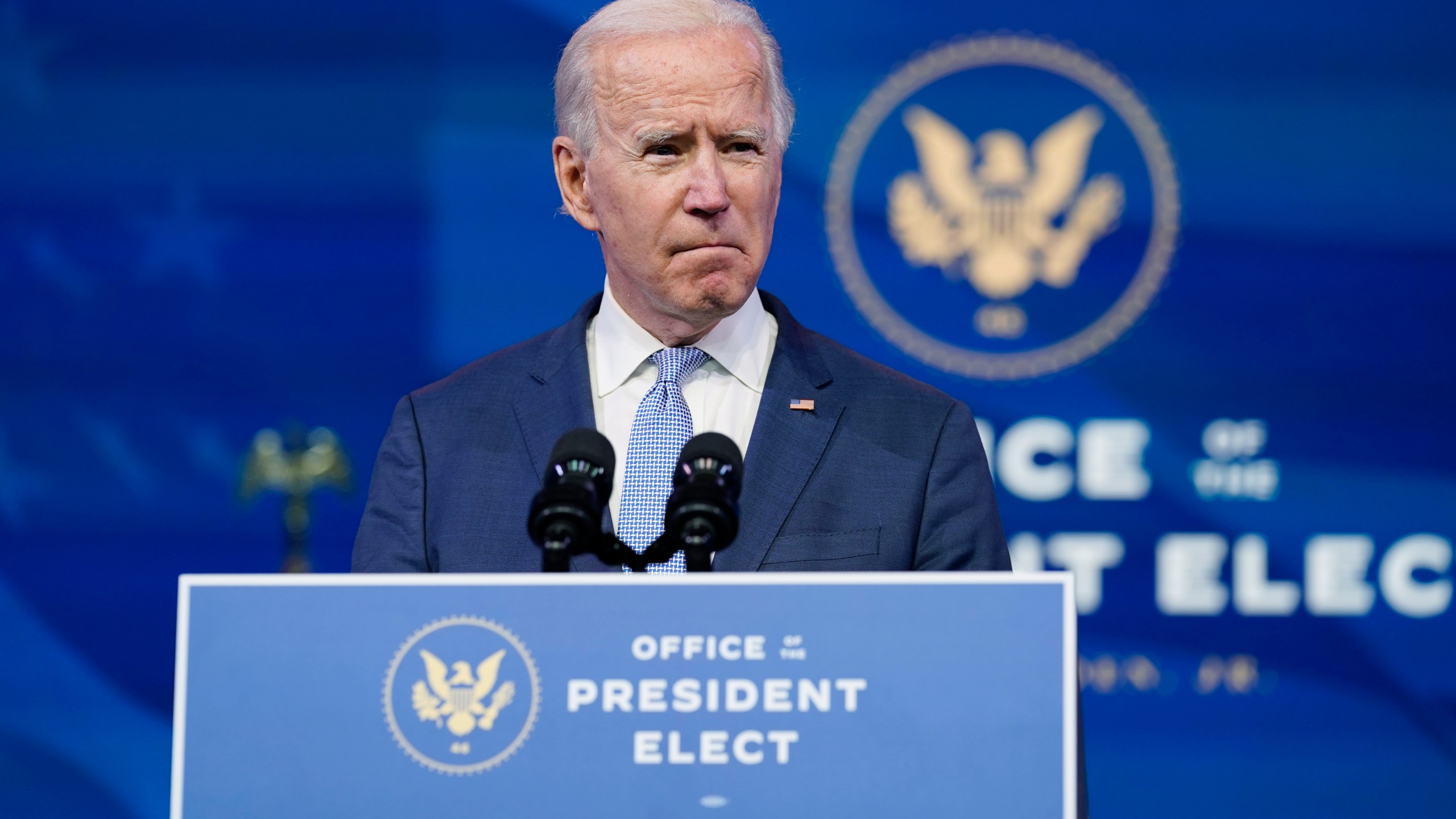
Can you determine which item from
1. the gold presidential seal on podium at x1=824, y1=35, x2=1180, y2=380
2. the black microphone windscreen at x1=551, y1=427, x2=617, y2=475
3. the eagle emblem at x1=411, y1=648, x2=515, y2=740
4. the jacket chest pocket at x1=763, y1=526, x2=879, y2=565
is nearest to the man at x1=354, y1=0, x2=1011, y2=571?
the jacket chest pocket at x1=763, y1=526, x2=879, y2=565

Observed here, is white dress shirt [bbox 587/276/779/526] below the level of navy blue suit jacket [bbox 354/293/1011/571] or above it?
above

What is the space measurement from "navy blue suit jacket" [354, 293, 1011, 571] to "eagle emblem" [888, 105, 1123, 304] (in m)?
1.76

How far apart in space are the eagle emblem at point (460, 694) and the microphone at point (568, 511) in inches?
3.5

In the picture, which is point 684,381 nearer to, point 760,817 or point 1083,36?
point 760,817

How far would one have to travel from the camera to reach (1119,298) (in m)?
3.51

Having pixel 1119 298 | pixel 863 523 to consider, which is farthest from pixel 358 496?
pixel 863 523

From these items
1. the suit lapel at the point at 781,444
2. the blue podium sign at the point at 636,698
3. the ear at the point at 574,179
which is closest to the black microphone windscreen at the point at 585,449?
the blue podium sign at the point at 636,698

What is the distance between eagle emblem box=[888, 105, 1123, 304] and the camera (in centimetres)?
351

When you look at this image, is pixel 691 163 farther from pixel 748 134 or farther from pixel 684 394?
pixel 684 394

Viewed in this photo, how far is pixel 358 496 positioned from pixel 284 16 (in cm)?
121

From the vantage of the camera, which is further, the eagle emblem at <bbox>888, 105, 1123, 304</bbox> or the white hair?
the eagle emblem at <bbox>888, 105, 1123, 304</bbox>

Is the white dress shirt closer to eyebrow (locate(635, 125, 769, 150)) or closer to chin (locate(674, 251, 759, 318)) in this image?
chin (locate(674, 251, 759, 318))

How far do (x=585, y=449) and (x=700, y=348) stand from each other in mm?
596

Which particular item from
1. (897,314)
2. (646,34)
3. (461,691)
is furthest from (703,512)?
(897,314)
